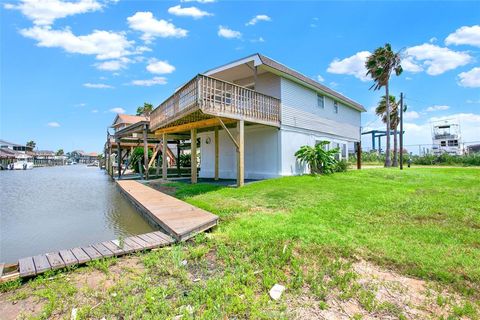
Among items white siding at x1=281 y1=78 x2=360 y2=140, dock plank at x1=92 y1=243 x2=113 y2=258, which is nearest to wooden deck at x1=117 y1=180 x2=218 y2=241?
dock plank at x1=92 y1=243 x2=113 y2=258

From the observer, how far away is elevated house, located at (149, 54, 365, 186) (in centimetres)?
950

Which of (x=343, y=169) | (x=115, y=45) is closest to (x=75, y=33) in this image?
(x=115, y=45)

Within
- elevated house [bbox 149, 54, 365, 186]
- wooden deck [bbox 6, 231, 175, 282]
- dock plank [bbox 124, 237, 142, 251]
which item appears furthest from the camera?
elevated house [bbox 149, 54, 365, 186]

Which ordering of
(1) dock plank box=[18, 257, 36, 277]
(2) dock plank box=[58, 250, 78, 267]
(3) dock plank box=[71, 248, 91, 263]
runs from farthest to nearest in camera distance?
(3) dock plank box=[71, 248, 91, 263], (2) dock plank box=[58, 250, 78, 267], (1) dock plank box=[18, 257, 36, 277]

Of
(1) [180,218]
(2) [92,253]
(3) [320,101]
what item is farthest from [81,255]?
(3) [320,101]

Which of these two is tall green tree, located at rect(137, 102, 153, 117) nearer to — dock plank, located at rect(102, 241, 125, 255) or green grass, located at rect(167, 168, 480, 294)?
green grass, located at rect(167, 168, 480, 294)

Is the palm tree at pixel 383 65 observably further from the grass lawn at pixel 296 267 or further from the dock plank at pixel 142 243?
the dock plank at pixel 142 243

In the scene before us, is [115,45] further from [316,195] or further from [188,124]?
[316,195]

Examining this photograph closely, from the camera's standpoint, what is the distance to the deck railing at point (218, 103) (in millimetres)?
8484

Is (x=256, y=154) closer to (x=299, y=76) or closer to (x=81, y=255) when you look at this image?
(x=299, y=76)

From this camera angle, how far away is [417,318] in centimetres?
241

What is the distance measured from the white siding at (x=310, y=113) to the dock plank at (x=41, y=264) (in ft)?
34.2

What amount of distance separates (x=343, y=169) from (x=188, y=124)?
9.18 m

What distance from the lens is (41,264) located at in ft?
11.6
